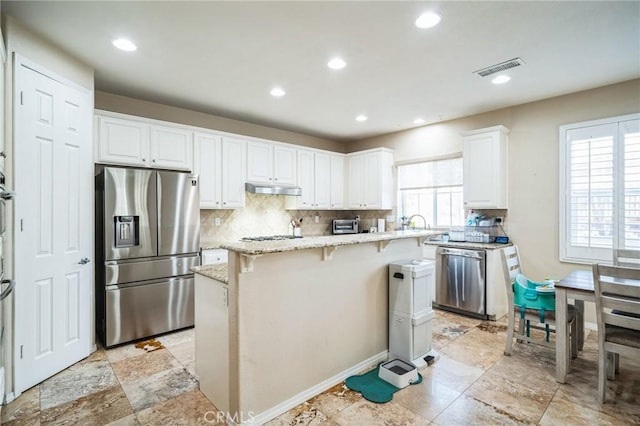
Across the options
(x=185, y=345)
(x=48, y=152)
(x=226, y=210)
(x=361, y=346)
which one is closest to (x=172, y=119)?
(x=226, y=210)

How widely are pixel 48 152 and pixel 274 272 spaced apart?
7.29 feet

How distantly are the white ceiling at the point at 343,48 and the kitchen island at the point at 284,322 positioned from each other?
167 centimetres

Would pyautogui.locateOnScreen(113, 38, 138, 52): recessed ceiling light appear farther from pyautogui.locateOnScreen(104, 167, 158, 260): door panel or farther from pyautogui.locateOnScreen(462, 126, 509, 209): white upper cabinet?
pyautogui.locateOnScreen(462, 126, 509, 209): white upper cabinet

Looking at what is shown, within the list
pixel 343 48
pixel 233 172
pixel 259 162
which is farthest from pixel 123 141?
pixel 343 48

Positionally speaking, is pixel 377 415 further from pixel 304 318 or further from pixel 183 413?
pixel 183 413

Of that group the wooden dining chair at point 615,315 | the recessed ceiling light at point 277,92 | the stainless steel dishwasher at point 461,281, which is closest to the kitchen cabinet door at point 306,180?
the recessed ceiling light at point 277,92

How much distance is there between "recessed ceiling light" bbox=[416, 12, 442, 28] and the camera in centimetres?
229

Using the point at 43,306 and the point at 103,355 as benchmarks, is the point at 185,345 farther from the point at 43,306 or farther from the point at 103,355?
the point at 43,306

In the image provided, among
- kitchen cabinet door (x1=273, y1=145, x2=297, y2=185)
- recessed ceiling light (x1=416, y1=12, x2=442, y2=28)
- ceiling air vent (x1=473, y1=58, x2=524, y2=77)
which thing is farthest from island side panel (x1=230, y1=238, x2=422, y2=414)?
kitchen cabinet door (x1=273, y1=145, x2=297, y2=185)

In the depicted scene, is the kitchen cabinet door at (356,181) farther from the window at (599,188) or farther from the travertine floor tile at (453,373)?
the travertine floor tile at (453,373)

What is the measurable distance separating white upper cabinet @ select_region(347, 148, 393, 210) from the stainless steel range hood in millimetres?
1292

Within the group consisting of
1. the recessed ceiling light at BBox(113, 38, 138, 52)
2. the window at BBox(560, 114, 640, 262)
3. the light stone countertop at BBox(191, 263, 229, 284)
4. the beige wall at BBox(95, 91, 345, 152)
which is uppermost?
the recessed ceiling light at BBox(113, 38, 138, 52)

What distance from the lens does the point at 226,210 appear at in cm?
477

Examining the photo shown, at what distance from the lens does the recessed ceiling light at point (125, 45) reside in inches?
103
